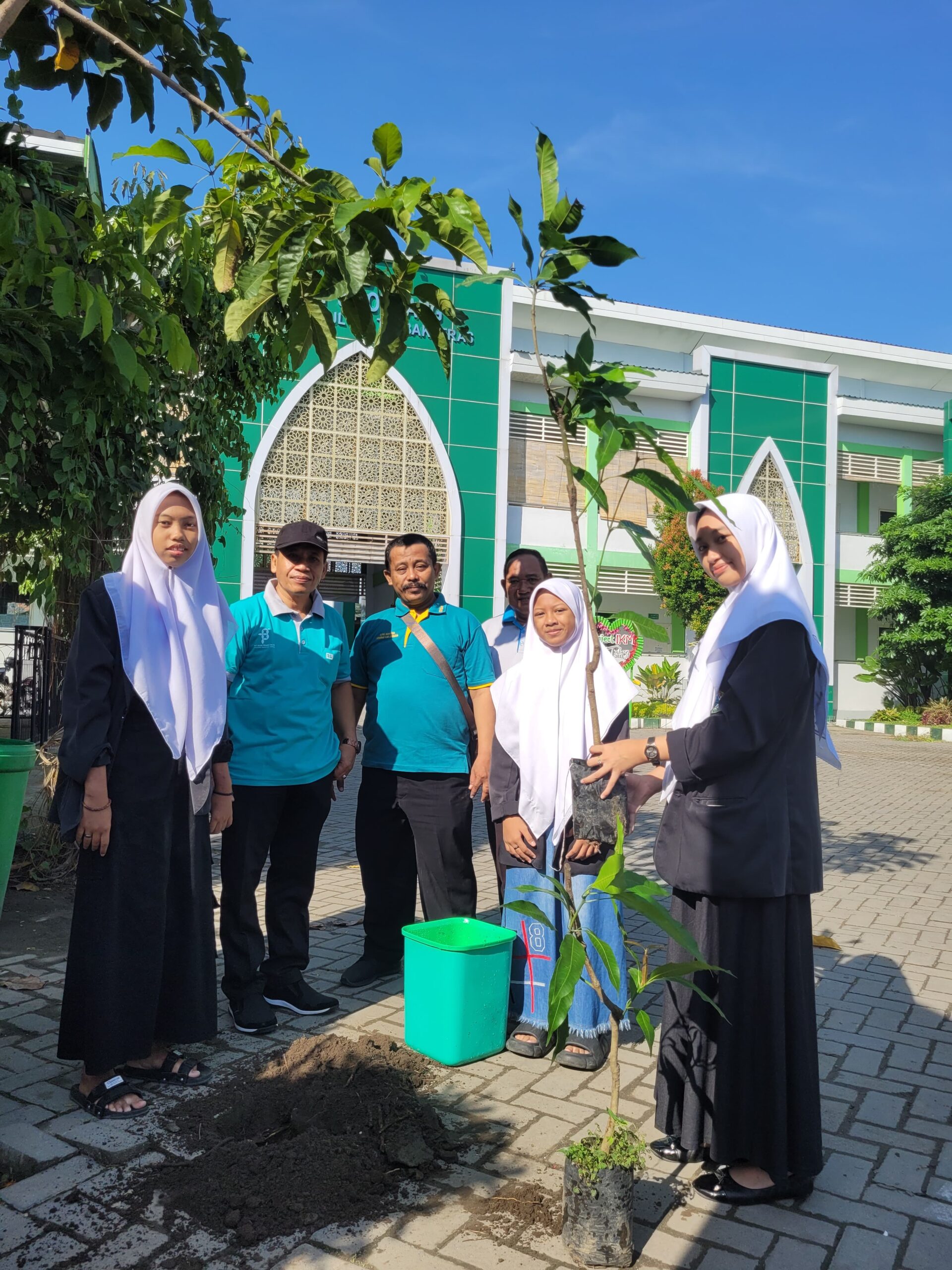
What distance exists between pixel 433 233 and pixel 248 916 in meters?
2.89

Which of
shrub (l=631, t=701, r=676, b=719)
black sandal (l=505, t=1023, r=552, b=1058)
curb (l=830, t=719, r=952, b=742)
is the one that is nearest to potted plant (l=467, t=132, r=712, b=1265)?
black sandal (l=505, t=1023, r=552, b=1058)

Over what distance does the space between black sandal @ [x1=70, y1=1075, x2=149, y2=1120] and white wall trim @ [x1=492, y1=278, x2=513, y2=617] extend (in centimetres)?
1842

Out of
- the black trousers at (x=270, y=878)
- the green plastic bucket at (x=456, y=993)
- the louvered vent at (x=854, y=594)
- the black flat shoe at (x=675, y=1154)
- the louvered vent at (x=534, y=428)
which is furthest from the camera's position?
the louvered vent at (x=854, y=594)

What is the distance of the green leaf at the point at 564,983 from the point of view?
7.54 feet

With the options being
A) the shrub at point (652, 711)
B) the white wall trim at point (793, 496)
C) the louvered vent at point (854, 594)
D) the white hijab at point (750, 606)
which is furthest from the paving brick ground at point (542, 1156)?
the louvered vent at point (854, 594)

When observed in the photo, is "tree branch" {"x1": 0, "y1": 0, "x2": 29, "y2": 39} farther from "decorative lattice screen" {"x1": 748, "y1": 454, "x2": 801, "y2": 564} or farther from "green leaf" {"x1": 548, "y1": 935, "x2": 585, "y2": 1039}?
"decorative lattice screen" {"x1": 748, "y1": 454, "x2": 801, "y2": 564}

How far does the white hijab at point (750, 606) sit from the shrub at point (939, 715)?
21.5 meters

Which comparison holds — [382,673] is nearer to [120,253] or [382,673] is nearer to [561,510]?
[120,253]

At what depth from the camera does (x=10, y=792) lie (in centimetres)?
415

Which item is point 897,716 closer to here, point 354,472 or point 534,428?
point 534,428

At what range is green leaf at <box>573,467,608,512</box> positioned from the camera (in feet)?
7.08

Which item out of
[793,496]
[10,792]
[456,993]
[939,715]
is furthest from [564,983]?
[793,496]

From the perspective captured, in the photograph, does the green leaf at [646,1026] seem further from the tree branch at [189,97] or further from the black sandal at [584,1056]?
the tree branch at [189,97]

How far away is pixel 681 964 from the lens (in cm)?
250
